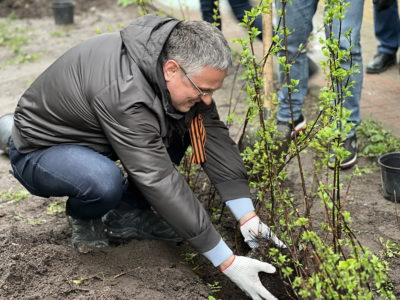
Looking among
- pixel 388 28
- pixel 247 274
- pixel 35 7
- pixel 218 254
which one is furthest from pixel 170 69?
pixel 35 7

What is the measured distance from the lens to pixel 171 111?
9.05ft

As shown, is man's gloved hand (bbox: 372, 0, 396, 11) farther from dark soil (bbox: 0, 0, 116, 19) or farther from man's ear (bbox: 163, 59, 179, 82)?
dark soil (bbox: 0, 0, 116, 19)

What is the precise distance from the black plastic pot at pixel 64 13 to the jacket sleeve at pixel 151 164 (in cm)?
679

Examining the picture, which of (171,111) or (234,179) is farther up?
(171,111)

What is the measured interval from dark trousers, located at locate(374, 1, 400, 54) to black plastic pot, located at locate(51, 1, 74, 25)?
5.08 m

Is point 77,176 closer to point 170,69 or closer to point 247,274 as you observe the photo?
point 170,69

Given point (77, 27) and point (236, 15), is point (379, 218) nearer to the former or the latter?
point (236, 15)

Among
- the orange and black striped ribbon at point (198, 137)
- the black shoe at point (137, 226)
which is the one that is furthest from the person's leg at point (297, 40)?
the black shoe at point (137, 226)

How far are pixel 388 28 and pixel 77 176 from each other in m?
3.68

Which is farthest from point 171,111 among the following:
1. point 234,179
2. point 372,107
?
point 372,107

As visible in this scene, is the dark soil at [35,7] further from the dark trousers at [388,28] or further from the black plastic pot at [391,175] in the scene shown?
the black plastic pot at [391,175]

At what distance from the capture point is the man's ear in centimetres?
264

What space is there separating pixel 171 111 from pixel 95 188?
524 mm

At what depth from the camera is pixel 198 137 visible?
314cm
